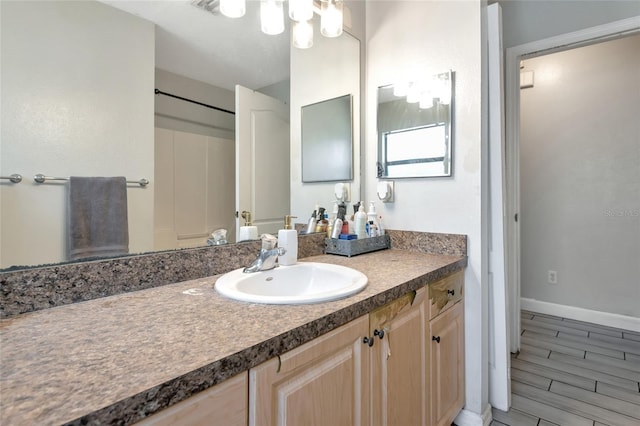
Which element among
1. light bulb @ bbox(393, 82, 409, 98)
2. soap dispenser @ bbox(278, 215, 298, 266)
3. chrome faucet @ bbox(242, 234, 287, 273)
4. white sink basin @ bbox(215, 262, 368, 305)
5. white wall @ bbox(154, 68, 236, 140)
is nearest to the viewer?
white sink basin @ bbox(215, 262, 368, 305)

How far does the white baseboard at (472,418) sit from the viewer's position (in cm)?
149

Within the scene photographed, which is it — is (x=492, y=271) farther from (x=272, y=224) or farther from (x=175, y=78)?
(x=175, y=78)

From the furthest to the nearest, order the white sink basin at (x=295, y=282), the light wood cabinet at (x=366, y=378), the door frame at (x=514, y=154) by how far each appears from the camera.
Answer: the door frame at (x=514, y=154), the white sink basin at (x=295, y=282), the light wood cabinet at (x=366, y=378)

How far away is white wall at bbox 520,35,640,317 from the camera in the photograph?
262cm

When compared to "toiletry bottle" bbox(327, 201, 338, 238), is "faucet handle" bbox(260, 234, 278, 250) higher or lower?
lower

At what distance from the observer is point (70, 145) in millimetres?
835

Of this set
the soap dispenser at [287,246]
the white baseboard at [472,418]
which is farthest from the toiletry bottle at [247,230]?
the white baseboard at [472,418]

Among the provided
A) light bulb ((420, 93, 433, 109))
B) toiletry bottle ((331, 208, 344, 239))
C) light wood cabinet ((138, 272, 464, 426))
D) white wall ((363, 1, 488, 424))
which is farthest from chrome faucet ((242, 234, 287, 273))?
light bulb ((420, 93, 433, 109))

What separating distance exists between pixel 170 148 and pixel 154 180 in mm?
113

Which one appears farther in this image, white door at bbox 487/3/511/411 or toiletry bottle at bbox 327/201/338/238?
toiletry bottle at bbox 327/201/338/238

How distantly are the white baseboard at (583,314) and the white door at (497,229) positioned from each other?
5.78 ft

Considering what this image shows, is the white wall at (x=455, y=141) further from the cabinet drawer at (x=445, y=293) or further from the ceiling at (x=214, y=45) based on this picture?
the ceiling at (x=214, y=45)

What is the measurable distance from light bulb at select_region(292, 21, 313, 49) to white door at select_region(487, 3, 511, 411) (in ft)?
2.81

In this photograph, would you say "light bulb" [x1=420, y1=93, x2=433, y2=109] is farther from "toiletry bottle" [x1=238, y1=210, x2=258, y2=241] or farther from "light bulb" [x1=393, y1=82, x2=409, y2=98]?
"toiletry bottle" [x1=238, y1=210, x2=258, y2=241]
